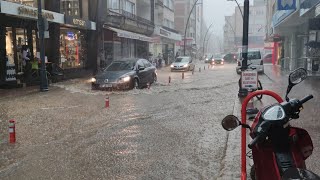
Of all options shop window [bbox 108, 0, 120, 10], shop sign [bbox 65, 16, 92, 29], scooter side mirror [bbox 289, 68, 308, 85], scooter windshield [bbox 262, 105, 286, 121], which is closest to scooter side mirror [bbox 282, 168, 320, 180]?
scooter windshield [bbox 262, 105, 286, 121]

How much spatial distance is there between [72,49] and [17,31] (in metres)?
6.72

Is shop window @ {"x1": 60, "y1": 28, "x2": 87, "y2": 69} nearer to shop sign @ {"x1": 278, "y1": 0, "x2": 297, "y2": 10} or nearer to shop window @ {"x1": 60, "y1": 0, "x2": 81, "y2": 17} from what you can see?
shop window @ {"x1": 60, "y1": 0, "x2": 81, "y2": 17}

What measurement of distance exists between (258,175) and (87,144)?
4.40 meters

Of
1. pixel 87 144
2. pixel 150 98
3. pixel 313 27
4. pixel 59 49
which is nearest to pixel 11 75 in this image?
pixel 59 49

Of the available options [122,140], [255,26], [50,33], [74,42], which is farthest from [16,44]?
[255,26]

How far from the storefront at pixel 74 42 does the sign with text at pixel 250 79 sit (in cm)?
1485

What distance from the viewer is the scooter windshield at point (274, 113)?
3.36 meters

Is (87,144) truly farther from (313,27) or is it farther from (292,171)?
(313,27)

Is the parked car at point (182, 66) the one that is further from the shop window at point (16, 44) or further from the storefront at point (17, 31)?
the shop window at point (16, 44)

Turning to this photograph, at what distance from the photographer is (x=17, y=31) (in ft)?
68.6

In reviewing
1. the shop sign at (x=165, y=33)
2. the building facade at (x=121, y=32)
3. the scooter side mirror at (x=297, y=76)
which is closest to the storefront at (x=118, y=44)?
the building facade at (x=121, y=32)

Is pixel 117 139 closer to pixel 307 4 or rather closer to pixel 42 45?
pixel 42 45

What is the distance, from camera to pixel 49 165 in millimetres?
6262

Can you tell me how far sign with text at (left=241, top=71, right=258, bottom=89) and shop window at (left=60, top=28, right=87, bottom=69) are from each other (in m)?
16.1
